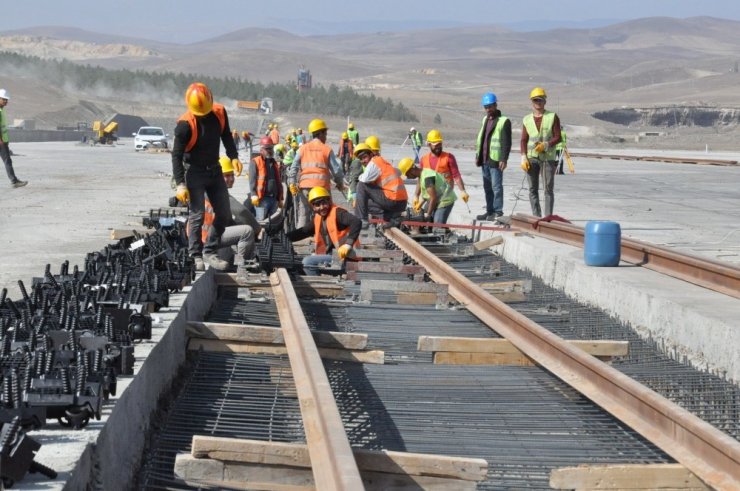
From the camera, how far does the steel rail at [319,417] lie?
16.4 ft

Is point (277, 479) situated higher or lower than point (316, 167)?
lower

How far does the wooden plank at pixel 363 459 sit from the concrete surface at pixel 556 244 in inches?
18.9

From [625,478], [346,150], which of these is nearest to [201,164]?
[625,478]

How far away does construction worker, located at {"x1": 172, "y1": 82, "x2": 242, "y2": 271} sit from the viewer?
11.8 metres

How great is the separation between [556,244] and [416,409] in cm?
807

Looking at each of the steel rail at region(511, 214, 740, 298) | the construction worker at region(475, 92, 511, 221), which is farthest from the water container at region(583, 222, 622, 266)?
the construction worker at region(475, 92, 511, 221)

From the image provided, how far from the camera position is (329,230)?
13.3 metres

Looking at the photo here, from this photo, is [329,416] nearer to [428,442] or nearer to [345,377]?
[428,442]

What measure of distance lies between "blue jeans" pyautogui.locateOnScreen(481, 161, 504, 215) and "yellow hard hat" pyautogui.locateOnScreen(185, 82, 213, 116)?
24.1 feet

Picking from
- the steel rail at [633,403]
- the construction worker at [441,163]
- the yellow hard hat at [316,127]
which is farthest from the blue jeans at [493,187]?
the steel rail at [633,403]

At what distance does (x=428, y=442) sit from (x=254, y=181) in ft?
35.3

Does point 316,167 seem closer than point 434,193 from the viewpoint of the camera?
Yes

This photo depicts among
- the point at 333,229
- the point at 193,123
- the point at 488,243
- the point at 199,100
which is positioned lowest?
the point at 488,243

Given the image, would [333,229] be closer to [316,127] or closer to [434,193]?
[316,127]
